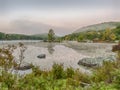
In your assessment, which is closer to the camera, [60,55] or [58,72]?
[58,72]

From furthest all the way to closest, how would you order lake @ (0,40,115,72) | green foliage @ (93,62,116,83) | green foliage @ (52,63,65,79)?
1. lake @ (0,40,115,72)
2. green foliage @ (52,63,65,79)
3. green foliage @ (93,62,116,83)

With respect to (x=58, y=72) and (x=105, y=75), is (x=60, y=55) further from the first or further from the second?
(x=105, y=75)

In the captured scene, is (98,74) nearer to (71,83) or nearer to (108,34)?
(71,83)

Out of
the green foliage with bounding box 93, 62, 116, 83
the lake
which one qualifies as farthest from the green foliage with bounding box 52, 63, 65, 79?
the lake

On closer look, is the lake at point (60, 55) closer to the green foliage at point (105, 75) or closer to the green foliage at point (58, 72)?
the green foliage at point (58, 72)

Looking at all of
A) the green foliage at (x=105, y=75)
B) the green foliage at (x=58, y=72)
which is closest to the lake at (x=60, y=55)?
the green foliage at (x=58, y=72)

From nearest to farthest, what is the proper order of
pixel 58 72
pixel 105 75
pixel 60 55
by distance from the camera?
pixel 105 75, pixel 58 72, pixel 60 55

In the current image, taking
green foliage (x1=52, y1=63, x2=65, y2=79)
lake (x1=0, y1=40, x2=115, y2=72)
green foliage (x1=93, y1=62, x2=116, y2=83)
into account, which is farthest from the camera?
lake (x1=0, y1=40, x2=115, y2=72)

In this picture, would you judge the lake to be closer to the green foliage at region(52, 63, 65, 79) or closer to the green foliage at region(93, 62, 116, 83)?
the green foliage at region(52, 63, 65, 79)

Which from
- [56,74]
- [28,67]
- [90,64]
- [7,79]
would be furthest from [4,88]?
[90,64]

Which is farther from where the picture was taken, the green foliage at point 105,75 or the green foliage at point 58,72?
the green foliage at point 58,72

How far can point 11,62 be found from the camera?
9.30 meters

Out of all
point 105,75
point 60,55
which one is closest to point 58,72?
point 105,75

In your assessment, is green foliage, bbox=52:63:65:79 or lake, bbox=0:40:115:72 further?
lake, bbox=0:40:115:72
